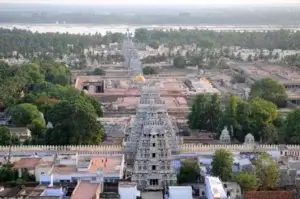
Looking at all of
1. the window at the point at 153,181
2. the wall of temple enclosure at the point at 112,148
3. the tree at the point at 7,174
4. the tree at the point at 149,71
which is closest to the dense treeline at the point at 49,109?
the wall of temple enclosure at the point at 112,148

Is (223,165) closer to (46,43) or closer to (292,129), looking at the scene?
(292,129)

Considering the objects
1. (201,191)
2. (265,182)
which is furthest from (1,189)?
(265,182)

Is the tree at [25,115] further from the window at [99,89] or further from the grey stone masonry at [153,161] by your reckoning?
the window at [99,89]

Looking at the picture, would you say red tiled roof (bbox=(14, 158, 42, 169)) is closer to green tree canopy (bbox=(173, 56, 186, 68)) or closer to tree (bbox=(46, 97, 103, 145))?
tree (bbox=(46, 97, 103, 145))

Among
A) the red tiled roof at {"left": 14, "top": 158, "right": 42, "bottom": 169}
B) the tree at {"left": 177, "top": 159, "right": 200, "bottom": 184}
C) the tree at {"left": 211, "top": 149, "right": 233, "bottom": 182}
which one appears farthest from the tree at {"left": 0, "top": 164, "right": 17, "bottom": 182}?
the tree at {"left": 211, "top": 149, "right": 233, "bottom": 182}

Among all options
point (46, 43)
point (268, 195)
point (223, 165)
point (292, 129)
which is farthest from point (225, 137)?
point (46, 43)
